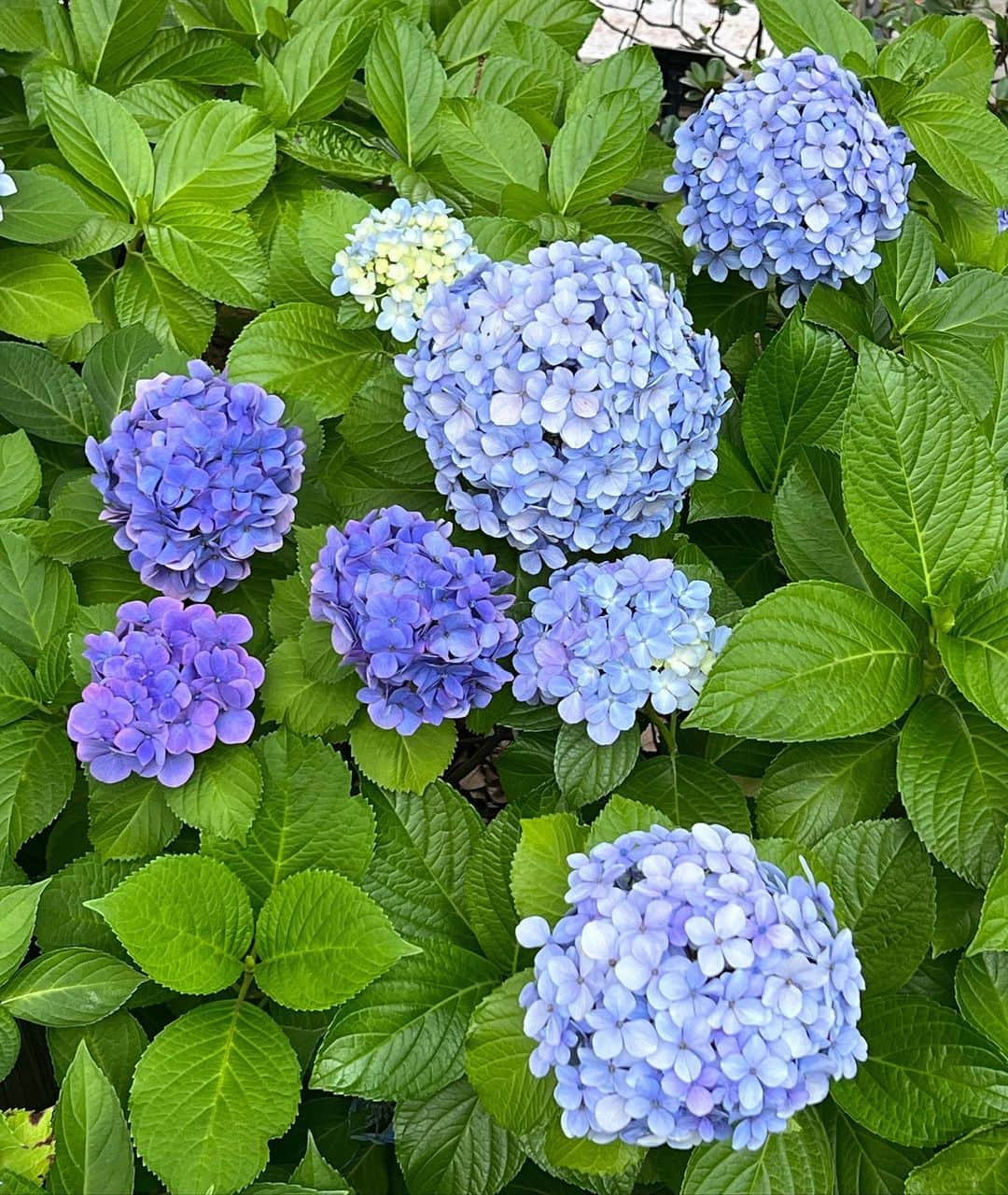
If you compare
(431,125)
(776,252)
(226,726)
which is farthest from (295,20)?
(226,726)

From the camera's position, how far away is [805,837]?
1264mm

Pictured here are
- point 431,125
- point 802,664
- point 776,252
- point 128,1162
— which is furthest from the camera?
point 431,125

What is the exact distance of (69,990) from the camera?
1164 mm

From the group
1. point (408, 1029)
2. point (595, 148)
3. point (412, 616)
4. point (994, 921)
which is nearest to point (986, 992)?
point (994, 921)

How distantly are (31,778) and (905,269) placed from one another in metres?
1.31

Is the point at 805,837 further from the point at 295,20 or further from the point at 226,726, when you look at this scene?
the point at 295,20

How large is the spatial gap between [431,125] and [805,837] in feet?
3.80

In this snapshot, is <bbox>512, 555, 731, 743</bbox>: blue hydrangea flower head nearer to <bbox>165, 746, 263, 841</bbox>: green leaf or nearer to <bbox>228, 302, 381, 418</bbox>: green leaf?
<bbox>165, 746, 263, 841</bbox>: green leaf

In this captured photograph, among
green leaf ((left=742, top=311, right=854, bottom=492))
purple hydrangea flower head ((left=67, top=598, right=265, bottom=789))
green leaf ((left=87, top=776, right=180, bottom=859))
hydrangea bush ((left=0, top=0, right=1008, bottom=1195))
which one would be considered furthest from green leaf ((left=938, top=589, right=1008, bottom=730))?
green leaf ((left=87, top=776, right=180, bottom=859))

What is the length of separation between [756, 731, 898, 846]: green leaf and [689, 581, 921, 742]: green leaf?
10 cm

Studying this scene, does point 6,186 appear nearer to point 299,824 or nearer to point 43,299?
point 43,299

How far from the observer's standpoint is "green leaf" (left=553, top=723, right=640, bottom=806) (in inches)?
48.3

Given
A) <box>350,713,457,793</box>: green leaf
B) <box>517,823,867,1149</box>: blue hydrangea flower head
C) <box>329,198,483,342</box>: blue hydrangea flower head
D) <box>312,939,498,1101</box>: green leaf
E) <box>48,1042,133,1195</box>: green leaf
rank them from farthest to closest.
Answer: <box>329,198,483,342</box>: blue hydrangea flower head → <box>350,713,457,793</box>: green leaf → <box>312,939,498,1101</box>: green leaf → <box>48,1042,133,1195</box>: green leaf → <box>517,823,867,1149</box>: blue hydrangea flower head

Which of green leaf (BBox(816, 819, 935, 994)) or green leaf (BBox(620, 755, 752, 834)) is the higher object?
green leaf (BBox(816, 819, 935, 994))
